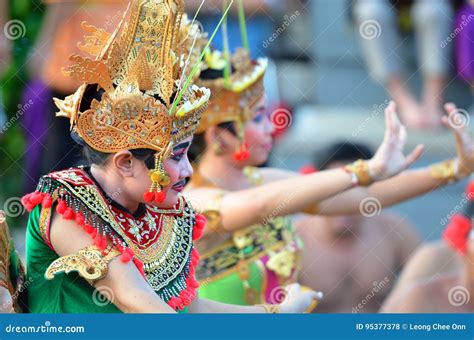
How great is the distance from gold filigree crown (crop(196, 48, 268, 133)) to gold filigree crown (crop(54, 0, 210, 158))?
1332mm

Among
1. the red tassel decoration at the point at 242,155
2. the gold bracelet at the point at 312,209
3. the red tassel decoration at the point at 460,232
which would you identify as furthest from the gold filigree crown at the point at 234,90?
the red tassel decoration at the point at 460,232

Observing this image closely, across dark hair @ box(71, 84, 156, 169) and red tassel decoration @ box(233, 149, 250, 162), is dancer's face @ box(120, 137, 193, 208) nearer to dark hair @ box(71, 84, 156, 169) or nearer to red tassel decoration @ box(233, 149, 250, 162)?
dark hair @ box(71, 84, 156, 169)

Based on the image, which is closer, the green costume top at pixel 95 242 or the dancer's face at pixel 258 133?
the green costume top at pixel 95 242

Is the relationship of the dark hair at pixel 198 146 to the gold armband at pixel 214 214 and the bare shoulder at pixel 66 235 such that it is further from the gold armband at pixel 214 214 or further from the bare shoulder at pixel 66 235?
the bare shoulder at pixel 66 235

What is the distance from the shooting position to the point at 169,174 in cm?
445

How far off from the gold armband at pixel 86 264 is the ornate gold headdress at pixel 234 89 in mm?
1612

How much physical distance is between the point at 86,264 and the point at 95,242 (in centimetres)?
8

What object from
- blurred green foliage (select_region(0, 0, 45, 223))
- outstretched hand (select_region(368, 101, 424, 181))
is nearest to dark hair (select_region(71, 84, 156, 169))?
outstretched hand (select_region(368, 101, 424, 181))

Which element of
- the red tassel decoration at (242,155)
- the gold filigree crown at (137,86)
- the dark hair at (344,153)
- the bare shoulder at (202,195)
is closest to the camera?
the gold filigree crown at (137,86)

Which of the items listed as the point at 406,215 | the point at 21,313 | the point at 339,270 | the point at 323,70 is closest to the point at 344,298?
the point at 339,270

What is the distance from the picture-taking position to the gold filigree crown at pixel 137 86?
14.3 ft

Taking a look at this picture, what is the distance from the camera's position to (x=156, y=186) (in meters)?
4.41

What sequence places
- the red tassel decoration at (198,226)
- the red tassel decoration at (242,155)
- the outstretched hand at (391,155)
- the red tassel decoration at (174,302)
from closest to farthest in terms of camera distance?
the red tassel decoration at (174,302)
the red tassel decoration at (198,226)
the outstretched hand at (391,155)
the red tassel decoration at (242,155)

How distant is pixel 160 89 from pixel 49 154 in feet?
8.13
